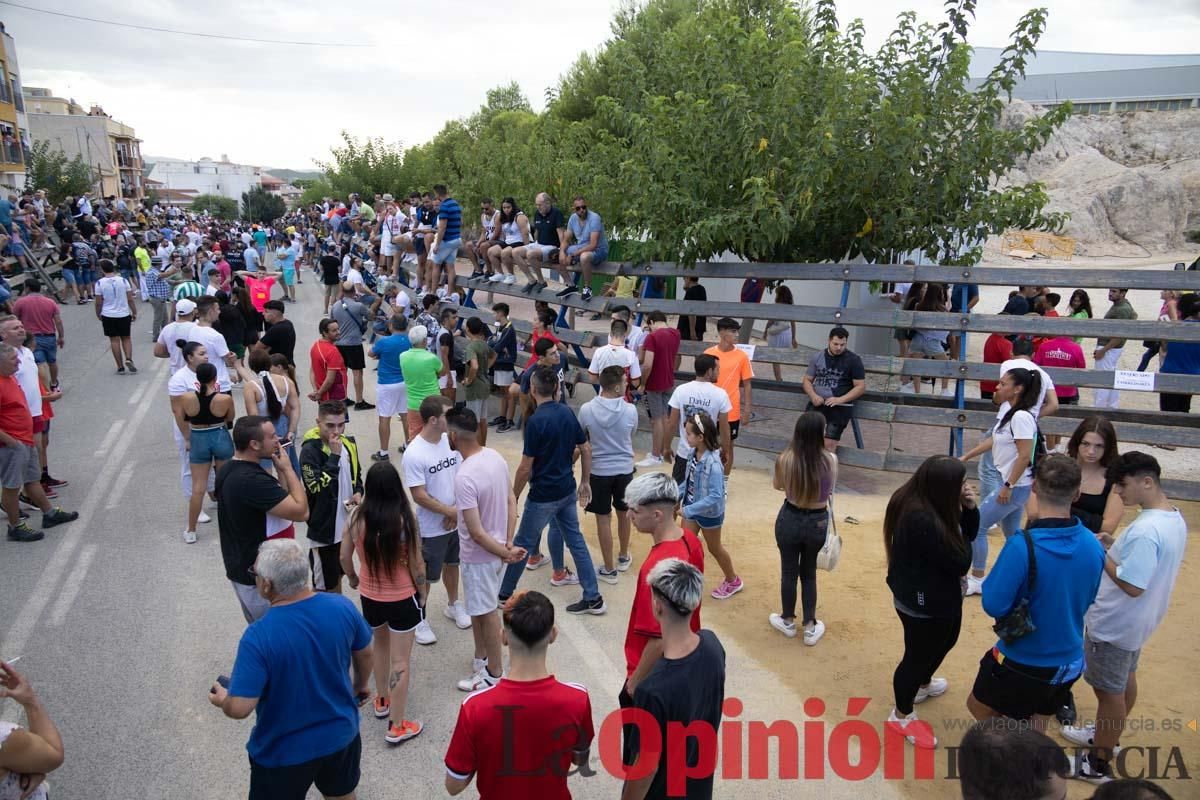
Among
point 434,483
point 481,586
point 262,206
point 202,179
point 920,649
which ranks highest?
point 202,179

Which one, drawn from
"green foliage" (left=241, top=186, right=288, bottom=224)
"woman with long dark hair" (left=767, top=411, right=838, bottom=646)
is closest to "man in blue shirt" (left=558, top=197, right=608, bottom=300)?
"woman with long dark hair" (left=767, top=411, right=838, bottom=646)

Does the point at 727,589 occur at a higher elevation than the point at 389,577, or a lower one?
lower

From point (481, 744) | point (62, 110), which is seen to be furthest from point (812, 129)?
point (62, 110)

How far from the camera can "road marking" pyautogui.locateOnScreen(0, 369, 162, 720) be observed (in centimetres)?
579

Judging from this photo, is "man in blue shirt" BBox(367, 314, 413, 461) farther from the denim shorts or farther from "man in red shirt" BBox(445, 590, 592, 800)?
"man in red shirt" BBox(445, 590, 592, 800)

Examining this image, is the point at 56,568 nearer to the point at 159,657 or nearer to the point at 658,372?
the point at 159,657

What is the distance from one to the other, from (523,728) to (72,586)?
5714 mm

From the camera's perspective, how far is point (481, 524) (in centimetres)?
504

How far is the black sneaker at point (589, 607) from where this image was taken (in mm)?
6242

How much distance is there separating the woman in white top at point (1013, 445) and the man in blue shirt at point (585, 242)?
21.4 ft

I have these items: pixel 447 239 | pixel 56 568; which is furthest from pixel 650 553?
pixel 447 239

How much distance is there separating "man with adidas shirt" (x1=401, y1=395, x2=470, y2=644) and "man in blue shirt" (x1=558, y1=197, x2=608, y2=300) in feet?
21.1

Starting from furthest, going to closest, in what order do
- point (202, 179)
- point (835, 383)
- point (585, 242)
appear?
point (202, 179)
point (585, 242)
point (835, 383)

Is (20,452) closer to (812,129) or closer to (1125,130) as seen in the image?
(812,129)
